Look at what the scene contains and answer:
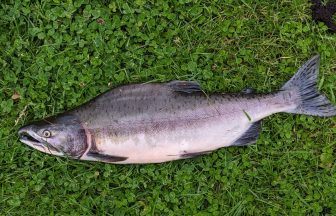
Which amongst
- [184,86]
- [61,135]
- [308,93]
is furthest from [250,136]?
[61,135]

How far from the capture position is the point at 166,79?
4926 mm

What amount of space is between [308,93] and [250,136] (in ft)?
2.17

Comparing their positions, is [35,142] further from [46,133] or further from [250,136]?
[250,136]

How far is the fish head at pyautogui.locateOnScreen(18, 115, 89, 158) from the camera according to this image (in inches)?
180

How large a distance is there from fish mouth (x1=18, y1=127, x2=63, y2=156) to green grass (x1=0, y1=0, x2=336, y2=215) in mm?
186

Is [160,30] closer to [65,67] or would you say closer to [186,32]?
[186,32]

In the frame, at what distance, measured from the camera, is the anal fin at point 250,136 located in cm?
476

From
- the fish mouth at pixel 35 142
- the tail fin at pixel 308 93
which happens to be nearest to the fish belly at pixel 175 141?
the fish mouth at pixel 35 142

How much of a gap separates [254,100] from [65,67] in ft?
5.86

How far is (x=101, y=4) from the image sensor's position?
4965 millimetres

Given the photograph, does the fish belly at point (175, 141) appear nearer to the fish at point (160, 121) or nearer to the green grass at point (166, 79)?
the fish at point (160, 121)

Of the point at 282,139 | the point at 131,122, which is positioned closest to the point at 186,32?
the point at 131,122

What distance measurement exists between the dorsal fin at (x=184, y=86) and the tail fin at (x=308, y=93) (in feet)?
2.68

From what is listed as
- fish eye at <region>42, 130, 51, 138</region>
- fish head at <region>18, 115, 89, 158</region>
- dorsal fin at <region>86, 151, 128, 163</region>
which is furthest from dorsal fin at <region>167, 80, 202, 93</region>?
fish eye at <region>42, 130, 51, 138</region>
